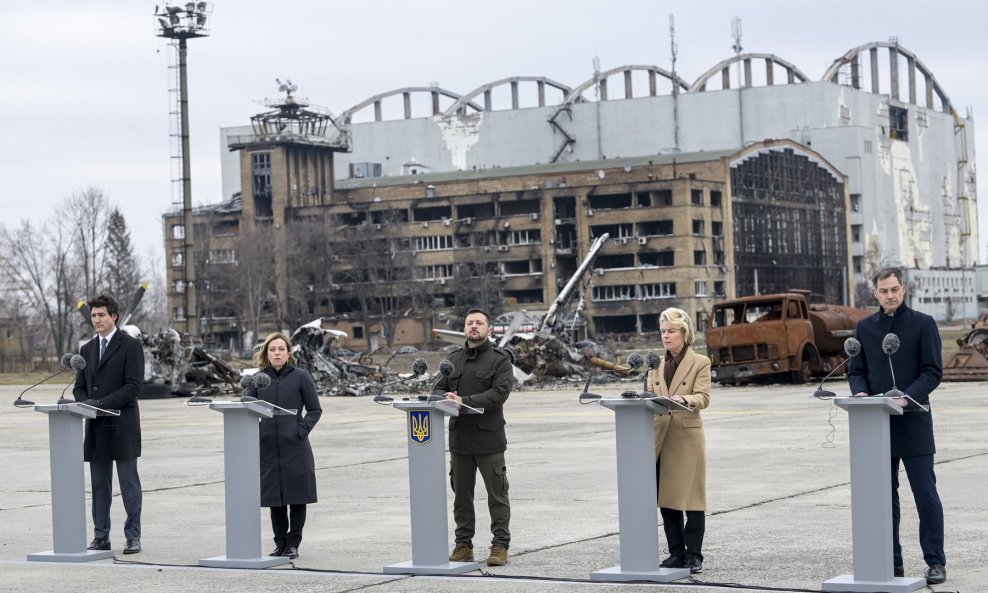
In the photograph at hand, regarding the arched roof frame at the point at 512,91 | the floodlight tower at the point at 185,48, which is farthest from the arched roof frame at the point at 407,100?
the floodlight tower at the point at 185,48

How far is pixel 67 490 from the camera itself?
12.0m

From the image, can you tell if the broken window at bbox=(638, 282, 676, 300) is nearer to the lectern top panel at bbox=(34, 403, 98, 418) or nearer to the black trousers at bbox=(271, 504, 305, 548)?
the black trousers at bbox=(271, 504, 305, 548)

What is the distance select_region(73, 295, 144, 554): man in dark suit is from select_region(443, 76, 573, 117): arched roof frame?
138805mm

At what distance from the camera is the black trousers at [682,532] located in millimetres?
10398

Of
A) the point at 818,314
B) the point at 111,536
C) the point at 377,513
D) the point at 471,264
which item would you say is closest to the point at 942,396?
the point at 818,314

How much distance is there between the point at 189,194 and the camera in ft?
233

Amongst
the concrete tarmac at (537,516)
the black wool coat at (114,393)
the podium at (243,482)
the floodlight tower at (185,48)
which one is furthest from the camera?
the floodlight tower at (185,48)

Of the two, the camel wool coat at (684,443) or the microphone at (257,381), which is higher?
the microphone at (257,381)

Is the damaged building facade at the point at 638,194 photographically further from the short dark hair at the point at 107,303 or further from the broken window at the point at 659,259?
the short dark hair at the point at 107,303

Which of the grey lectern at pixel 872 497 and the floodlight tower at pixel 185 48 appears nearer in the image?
the grey lectern at pixel 872 497

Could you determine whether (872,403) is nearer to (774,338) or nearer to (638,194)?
(774,338)

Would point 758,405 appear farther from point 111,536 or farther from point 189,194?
point 189,194

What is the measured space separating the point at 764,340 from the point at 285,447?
34.0 metres

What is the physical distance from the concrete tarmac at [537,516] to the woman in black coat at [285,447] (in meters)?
0.24
